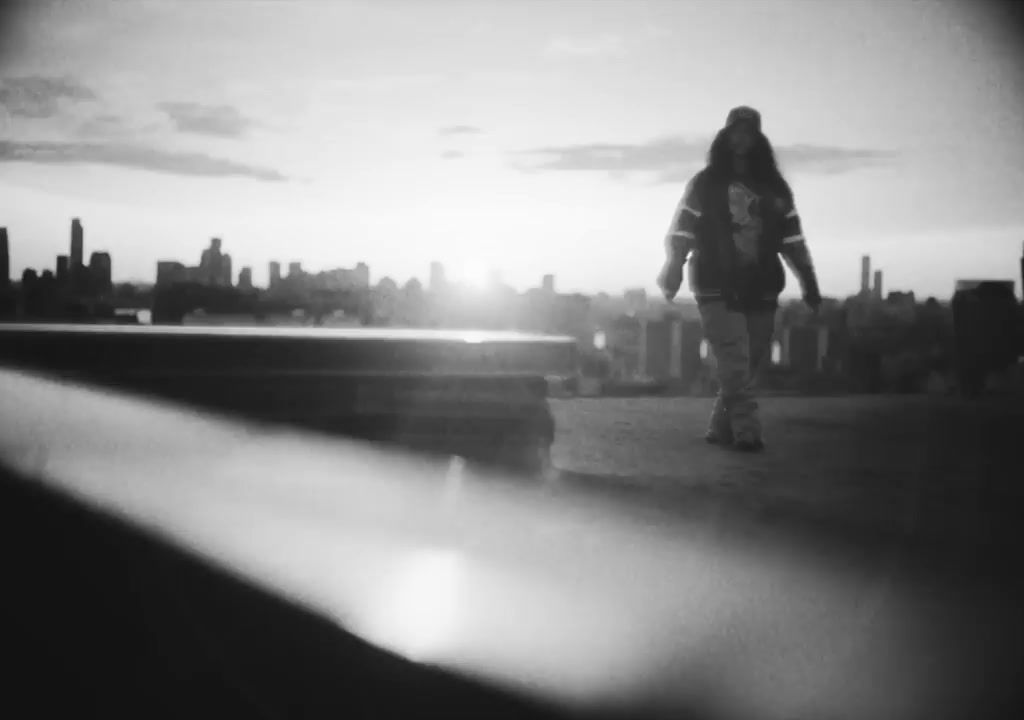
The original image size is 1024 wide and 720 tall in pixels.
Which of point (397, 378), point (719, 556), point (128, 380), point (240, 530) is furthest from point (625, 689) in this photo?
point (128, 380)

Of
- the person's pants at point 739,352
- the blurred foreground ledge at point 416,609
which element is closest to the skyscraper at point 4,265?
the blurred foreground ledge at point 416,609

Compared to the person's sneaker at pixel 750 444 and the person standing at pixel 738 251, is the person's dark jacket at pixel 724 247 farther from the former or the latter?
the person's sneaker at pixel 750 444

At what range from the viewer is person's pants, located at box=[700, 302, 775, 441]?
20.1ft

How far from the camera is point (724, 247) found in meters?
6.13

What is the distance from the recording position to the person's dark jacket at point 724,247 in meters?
6.13

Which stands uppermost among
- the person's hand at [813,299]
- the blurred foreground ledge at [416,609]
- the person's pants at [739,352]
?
the person's hand at [813,299]

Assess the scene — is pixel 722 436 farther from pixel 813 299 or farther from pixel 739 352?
pixel 813 299

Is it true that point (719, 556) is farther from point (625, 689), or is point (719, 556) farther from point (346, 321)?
point (346, 321)

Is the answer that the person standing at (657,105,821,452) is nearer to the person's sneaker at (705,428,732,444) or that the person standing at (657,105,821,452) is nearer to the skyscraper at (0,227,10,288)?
the person's sneaker at (705,428,732,444)

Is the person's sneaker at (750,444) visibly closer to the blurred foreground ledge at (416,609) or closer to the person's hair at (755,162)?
the person's hair at (755,162)

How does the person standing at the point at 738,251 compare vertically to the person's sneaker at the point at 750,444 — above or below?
above

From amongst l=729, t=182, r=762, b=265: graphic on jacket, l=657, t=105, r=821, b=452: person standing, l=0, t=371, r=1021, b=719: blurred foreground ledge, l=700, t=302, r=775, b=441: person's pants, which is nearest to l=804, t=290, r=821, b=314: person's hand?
l=657, t=105, r=821, b=452: person standing

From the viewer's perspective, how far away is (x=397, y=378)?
4.36 metres

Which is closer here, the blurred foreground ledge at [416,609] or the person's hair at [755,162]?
the blurred foreground ledge at [416,609]
